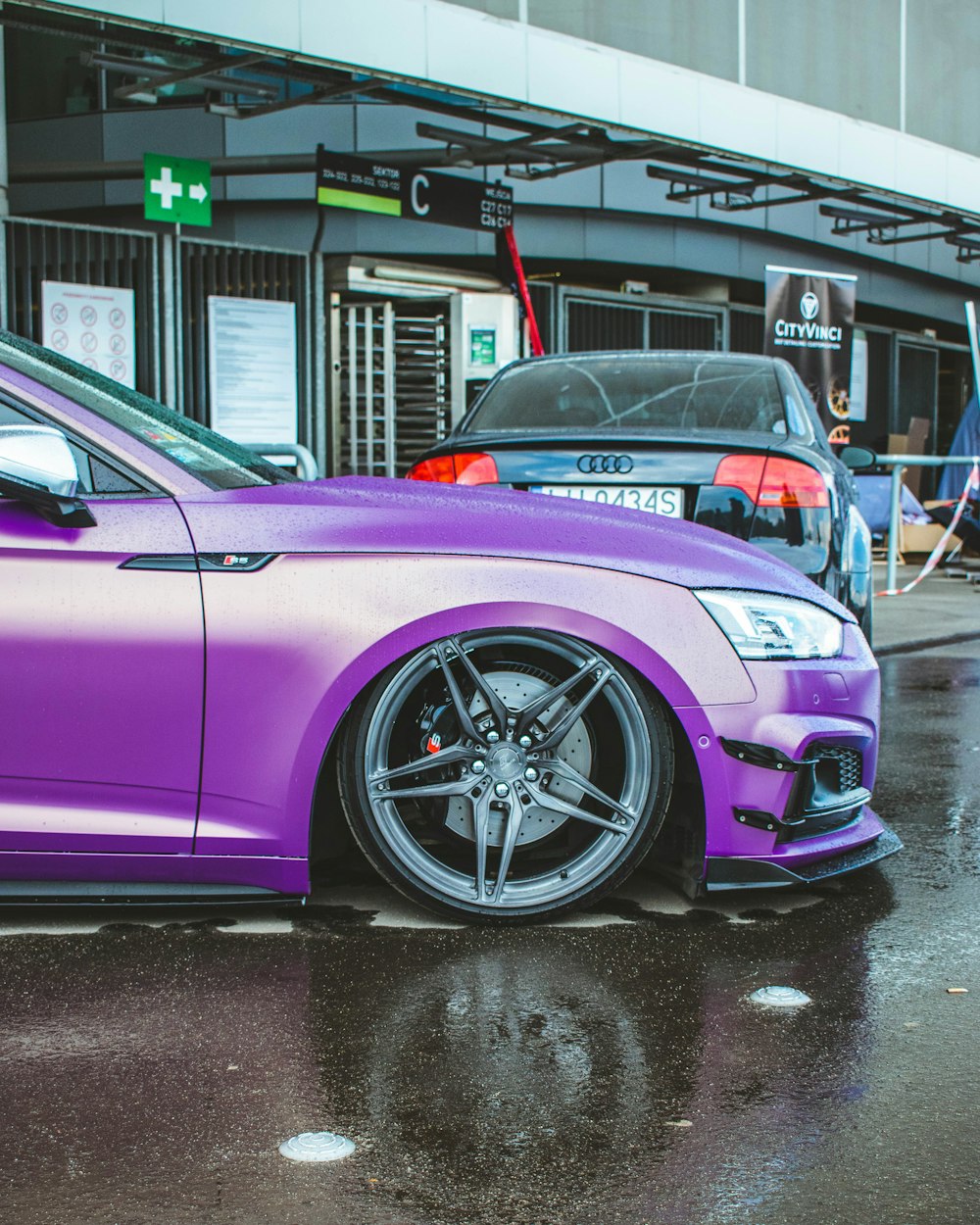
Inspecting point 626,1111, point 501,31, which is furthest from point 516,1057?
point 501,31

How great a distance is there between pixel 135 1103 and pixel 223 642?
1107 mm

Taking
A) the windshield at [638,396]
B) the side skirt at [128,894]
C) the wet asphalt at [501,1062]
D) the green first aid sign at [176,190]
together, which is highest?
the green first aid sign at [176,190]

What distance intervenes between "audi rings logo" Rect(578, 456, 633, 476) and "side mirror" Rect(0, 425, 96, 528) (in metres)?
2.58

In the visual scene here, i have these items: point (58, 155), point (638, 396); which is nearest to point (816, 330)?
point (638, 396)

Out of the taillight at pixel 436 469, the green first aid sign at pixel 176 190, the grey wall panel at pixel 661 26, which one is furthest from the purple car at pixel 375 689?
the grey wall panel at pixel 661 26

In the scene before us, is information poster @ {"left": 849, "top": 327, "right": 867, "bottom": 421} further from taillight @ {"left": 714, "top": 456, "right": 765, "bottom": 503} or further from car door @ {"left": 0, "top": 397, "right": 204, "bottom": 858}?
car door @ {"left": 0, "top": 397, "right": 204, "bottom": 858}

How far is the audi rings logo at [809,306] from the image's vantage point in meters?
13.9

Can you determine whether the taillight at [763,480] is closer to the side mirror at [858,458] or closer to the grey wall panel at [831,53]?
the side mirror at [858,458]

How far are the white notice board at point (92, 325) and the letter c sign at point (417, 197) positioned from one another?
3003 mm

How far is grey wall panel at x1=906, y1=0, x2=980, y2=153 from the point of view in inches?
695

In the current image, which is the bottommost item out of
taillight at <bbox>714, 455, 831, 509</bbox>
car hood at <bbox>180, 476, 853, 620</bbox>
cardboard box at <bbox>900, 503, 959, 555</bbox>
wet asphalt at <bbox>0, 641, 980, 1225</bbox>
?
wet asphalt at <bbox>0, 641, 980, 1225</bbox>

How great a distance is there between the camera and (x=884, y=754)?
6.41 m

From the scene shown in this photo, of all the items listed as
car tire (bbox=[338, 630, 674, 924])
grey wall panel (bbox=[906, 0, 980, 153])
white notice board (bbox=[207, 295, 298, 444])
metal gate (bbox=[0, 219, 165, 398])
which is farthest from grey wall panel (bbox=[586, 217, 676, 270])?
car tire (bbox=[338, 630, 674, 924])

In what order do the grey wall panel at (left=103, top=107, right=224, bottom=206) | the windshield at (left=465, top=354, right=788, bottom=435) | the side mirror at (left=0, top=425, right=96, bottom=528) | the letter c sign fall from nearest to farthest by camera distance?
the side mirror at (left=0, top=425, right=96, bottom=528) → the windshield at (left=465, top=354, right=788, bottom=435) → the letter c sign → the grey wall panel at (left=103, top=107, right=224, bottom=206)
